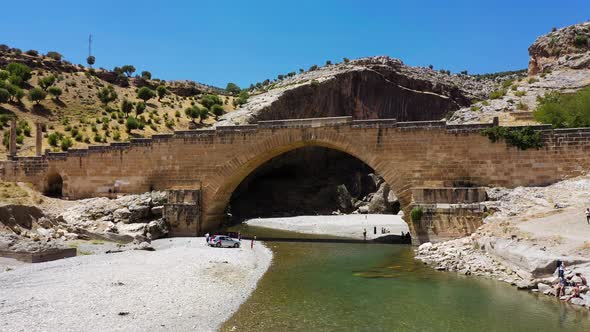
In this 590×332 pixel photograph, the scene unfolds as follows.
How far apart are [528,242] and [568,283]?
9.06 ft

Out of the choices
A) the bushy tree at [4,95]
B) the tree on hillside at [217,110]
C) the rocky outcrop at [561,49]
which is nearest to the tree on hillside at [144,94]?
the tree on hillside at [217,110]

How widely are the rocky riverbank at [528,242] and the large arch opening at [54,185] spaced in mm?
21980

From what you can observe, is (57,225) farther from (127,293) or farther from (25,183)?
(127,293)

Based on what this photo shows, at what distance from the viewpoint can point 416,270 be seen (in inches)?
645

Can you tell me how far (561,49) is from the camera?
3938 centimetres

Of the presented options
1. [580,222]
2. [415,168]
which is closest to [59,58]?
[415,168]

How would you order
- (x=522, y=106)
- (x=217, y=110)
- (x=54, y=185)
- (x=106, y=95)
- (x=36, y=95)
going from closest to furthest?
(x=54, y=185) < (x=522, y=106) < (x=36, y=95) < (x=217, y=110) < (x=106, y=95)

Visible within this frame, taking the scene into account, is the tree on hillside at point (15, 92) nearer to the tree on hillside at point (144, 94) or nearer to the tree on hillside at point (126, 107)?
the tree on hillside at point (126, 107)

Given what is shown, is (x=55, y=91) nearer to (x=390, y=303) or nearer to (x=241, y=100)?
(x=241, y=100)

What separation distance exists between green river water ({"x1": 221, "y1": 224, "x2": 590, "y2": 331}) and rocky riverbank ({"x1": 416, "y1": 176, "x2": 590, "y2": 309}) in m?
0.75

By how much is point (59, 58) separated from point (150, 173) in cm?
4751

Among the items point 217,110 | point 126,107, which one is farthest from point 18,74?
point 217,110

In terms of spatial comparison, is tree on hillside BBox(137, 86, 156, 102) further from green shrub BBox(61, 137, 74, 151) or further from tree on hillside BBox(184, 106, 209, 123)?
green shrub BBox(61, 137, 74, 151)

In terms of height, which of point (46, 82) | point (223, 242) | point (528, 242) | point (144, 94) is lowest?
point (223, 242)
